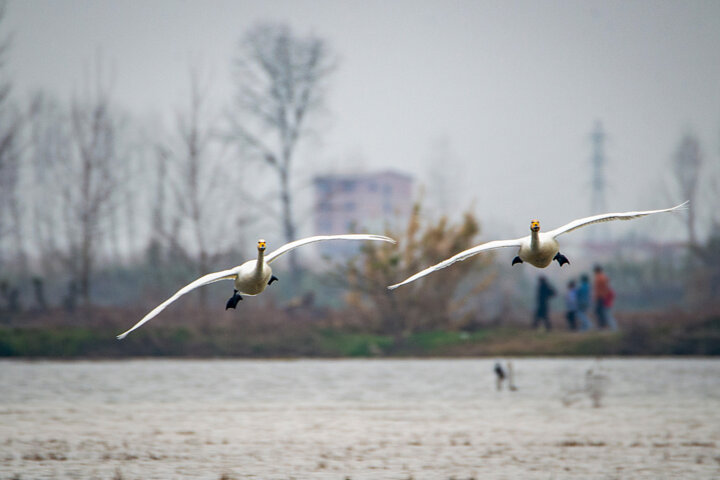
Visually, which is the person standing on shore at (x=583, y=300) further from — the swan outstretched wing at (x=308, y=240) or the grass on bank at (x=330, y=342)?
the swan outstretched wing at (x=308, y=240)

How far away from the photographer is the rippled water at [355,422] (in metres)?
14.4

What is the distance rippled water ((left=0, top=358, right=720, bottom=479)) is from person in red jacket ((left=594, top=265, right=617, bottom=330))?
3.92m

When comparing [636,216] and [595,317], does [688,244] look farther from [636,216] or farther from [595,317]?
[636,216]

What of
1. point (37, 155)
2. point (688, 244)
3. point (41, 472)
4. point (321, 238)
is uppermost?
point (37, 155)

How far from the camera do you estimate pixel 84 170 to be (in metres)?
43.8

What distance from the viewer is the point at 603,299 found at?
35406mm

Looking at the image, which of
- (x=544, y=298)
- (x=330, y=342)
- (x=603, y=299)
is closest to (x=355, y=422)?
(x=330, y=342)

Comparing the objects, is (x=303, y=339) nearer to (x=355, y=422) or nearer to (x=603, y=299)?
(x=603, y=299)

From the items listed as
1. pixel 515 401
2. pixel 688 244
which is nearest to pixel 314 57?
pixel 688 244

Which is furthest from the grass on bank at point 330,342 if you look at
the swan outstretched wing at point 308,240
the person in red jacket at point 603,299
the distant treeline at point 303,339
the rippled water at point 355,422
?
the swan outstretched wing at point 308,240

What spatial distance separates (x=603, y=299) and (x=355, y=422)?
18.3 m

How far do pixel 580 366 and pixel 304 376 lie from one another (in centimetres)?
879

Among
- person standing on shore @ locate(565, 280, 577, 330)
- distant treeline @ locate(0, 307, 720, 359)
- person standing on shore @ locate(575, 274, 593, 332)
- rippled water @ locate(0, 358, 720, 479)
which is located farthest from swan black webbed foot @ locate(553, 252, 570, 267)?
person standing on shore @ locate(565, 280, 577, 330)

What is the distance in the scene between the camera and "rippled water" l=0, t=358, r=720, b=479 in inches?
566
